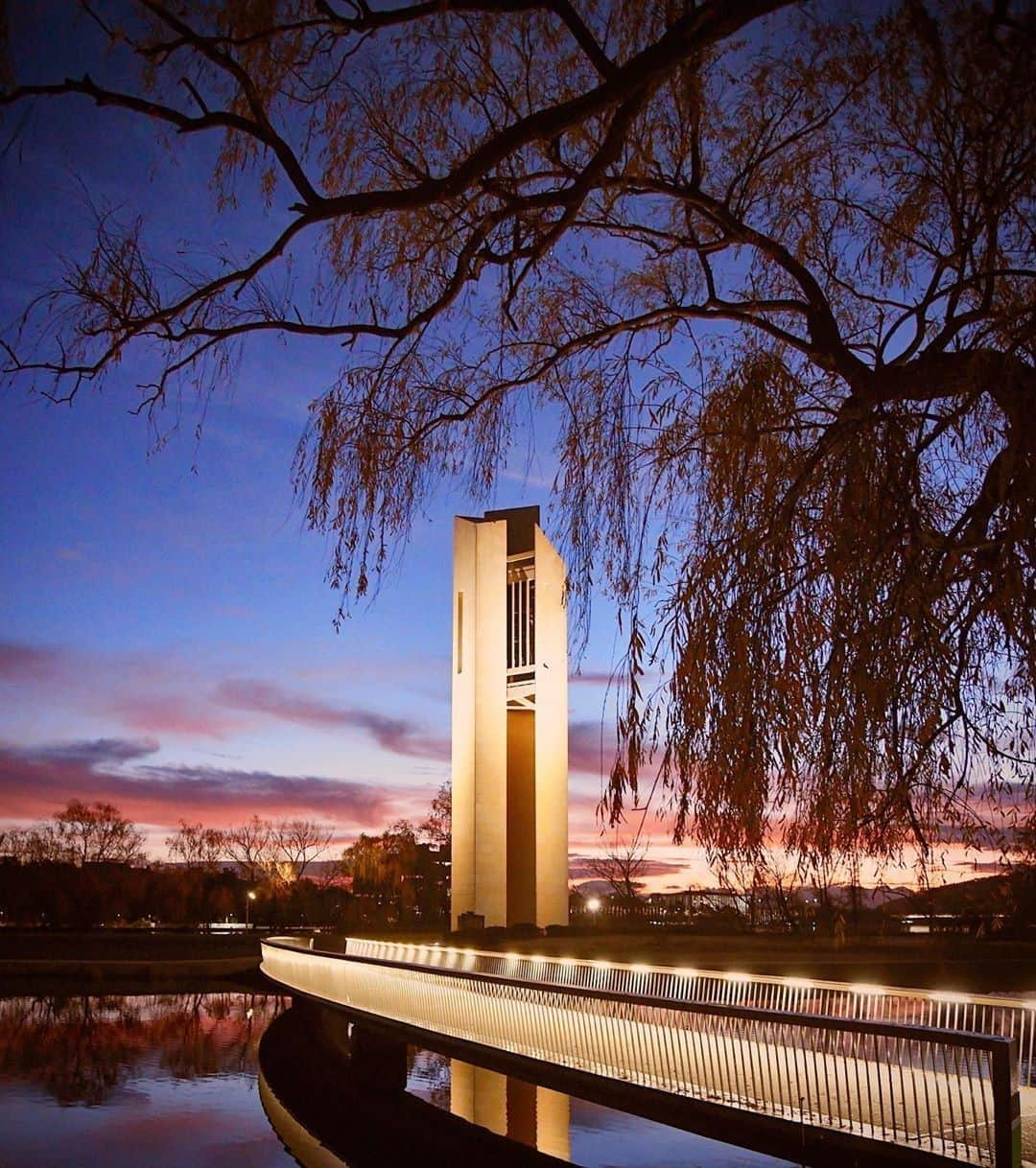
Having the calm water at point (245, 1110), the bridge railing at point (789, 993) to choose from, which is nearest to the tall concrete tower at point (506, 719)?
the calm water at point (245, 1110)

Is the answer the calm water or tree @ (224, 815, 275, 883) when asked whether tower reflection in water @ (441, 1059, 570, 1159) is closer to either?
the calm water

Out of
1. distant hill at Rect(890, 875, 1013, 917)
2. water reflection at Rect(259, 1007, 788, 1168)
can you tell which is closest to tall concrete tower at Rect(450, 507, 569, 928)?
water reflection at Rect(259, 1007, 788, 1168)

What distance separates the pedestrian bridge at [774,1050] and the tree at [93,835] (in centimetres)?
6252

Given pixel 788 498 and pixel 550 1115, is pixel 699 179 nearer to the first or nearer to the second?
pixel 788 498

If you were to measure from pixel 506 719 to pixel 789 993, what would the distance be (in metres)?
20.1

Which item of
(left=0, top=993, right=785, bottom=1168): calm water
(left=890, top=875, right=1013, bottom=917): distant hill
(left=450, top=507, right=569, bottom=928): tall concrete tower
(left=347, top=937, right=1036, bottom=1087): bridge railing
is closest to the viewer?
(left=890, top=875, right=1013, bottom=917): distant hill

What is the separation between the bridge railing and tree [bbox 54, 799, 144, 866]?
56.6 meters

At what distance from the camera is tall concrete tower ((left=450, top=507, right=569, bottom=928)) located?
30.9 m

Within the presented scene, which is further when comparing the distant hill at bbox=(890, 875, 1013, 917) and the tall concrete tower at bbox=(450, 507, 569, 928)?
the tall concrete tower at bbox=(450, 507, 569, 928)

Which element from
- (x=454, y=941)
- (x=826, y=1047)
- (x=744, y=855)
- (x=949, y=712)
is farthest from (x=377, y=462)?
(x=454, y=941)

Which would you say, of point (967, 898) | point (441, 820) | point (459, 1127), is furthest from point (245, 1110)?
point (441, 820)

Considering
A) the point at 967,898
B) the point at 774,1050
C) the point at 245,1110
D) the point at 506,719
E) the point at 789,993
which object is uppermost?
the point at 506,719

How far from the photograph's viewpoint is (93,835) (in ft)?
242

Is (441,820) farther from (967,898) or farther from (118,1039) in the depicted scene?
(967,898)
